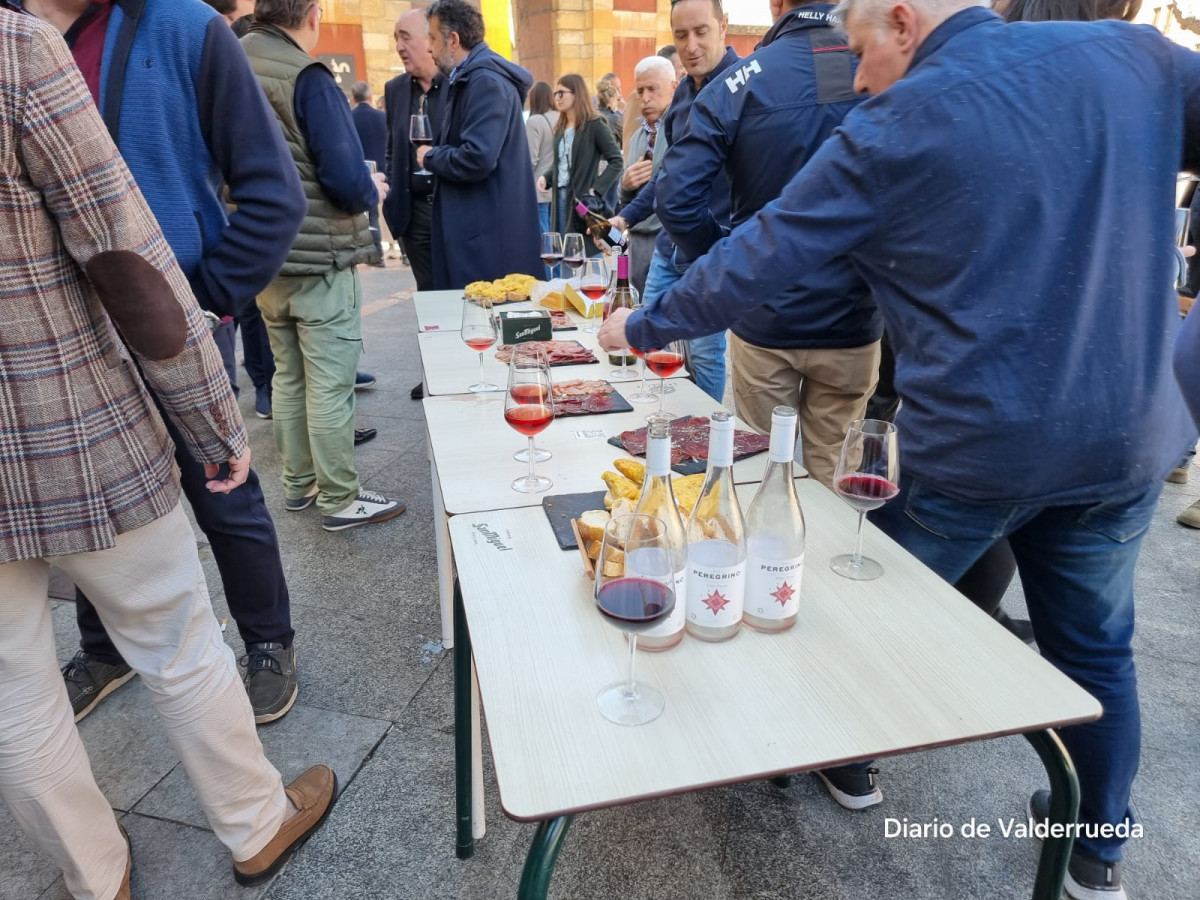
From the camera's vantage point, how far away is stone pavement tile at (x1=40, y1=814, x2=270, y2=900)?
1.60 metres

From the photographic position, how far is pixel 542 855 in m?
0.85

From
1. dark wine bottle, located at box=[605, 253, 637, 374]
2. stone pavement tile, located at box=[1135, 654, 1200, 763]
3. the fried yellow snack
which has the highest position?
dark wine bottle, located at box=[605, 253, 637, 374]

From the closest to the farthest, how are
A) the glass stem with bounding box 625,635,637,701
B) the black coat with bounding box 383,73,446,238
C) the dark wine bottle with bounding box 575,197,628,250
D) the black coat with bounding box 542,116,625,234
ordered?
the glass stem with bounding box 625,635,637,701
the dark wine bottle with bounding box 575,197,628,250
the black coat with bounding box 383,73,446,238
the black coat with bounding box 542,116,625,234

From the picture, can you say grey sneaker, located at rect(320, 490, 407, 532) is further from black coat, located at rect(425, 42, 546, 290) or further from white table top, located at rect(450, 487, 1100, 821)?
white table top, located at rect(450, 487, 1100, 821)

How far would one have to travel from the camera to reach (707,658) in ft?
3.53

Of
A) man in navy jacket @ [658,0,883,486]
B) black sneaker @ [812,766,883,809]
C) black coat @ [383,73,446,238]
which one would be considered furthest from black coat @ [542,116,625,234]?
black sneaker @ [812,766,883,809]

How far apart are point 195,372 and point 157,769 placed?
1249 millimetres

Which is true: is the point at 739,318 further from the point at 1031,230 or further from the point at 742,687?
the point at 742,687

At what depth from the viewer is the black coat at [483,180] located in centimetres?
343

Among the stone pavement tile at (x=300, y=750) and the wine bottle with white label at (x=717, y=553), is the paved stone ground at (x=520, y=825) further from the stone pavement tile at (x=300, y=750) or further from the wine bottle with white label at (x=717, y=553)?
the wine bottle with white label at (x=717, y=553)

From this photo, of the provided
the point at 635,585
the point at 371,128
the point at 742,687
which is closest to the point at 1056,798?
the point at 742,687

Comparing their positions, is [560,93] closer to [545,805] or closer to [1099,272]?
[1099,272]

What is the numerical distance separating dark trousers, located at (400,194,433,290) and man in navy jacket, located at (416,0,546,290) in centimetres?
35

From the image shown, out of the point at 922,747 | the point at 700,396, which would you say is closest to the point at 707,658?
the point at 922,747
